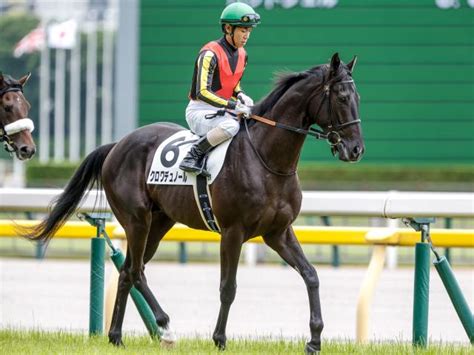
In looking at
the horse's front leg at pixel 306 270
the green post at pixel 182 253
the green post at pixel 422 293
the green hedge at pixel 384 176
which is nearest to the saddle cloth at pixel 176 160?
the horse's front leg at pixel 306 270

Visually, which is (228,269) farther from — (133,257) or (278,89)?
(278,89)

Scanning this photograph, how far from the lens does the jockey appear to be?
6.72 metres

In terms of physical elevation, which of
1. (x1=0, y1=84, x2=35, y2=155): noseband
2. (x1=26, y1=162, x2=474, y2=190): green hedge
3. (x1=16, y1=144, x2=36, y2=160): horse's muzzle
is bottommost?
(x1=26, y1=162, x2=474, y2=190): green hedge

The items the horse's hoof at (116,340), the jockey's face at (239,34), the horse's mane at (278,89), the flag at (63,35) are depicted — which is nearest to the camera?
the horse's mane at (278,89)

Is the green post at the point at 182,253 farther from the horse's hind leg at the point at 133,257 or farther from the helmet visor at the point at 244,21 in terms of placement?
the helmet visor at the point at 244,21

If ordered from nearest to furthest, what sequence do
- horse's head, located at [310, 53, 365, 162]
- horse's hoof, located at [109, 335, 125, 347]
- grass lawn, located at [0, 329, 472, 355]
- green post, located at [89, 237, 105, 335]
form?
horse's head, located at [310, 53, 365, 162], grass lawn, located at [0, 329, 472, 355], horse's hoof, located at [109, 335, 125, 347], green post, located at [89, 237, 105, 335]

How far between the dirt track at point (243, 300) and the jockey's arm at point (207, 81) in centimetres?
190

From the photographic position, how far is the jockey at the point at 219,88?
6.72m

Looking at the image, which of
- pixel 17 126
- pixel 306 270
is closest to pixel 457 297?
pixel 306 270

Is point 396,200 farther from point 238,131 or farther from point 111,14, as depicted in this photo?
point 111,14

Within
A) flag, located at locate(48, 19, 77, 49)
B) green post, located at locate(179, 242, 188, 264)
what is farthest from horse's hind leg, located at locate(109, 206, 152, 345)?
flag, located at locate(48, 19, 77, 49)

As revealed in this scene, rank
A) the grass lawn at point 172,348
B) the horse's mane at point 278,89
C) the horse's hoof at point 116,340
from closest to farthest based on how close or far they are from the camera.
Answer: the grass lawn at point 172,348 → the horse's mane at point 278,89 → the horse's hoof at point 116,340

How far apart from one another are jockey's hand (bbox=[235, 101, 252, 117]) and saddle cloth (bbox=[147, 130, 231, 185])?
0.55 feet

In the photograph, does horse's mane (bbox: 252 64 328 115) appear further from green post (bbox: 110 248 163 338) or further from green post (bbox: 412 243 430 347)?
green post (bbox: 110 248 163 338)
